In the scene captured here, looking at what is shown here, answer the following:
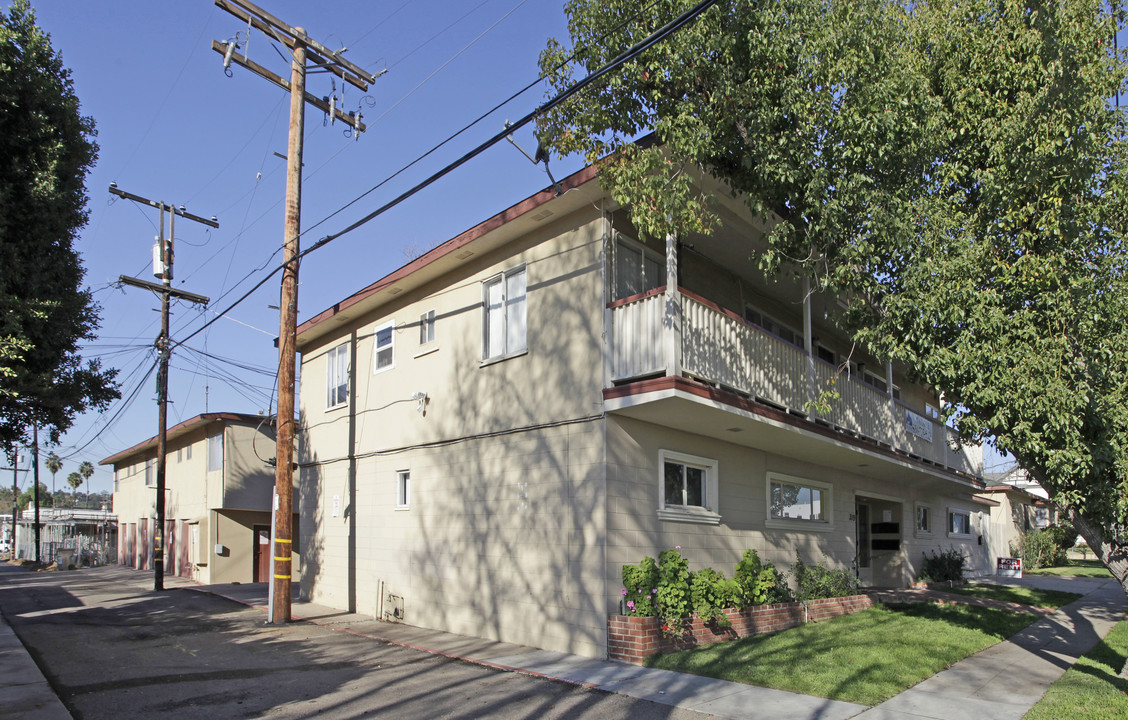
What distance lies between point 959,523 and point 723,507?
677 inches

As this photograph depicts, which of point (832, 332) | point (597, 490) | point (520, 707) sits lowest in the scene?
point (520, 707)

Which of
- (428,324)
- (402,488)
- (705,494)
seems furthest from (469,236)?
(705,494)

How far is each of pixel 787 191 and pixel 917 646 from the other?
6.45 metres

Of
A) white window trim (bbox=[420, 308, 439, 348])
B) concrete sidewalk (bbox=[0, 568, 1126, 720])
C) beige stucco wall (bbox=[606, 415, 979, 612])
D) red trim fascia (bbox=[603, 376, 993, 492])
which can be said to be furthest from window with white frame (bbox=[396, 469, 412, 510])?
red trim fascia (bbox=[603, 376, 993, 492])

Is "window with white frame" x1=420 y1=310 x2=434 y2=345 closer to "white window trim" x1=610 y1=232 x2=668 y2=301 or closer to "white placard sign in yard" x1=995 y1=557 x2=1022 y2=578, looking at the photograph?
"white window trim" x1=610 y1=232 x2=668 y2=301

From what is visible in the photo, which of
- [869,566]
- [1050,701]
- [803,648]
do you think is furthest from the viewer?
[869,566]

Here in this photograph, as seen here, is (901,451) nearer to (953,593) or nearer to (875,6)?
(953,593)

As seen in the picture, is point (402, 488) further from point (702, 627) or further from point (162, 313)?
point (162, 313)

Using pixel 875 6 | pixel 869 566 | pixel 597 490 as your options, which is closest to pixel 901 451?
pixel 869 566

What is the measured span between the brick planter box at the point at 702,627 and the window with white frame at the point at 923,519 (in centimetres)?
929

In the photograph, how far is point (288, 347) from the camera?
14602 mm

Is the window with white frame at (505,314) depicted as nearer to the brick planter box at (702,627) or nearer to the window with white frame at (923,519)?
the brick planter box at (702,627)

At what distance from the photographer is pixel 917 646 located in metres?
10.4

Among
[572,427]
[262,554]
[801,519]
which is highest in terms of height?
[572,427]
